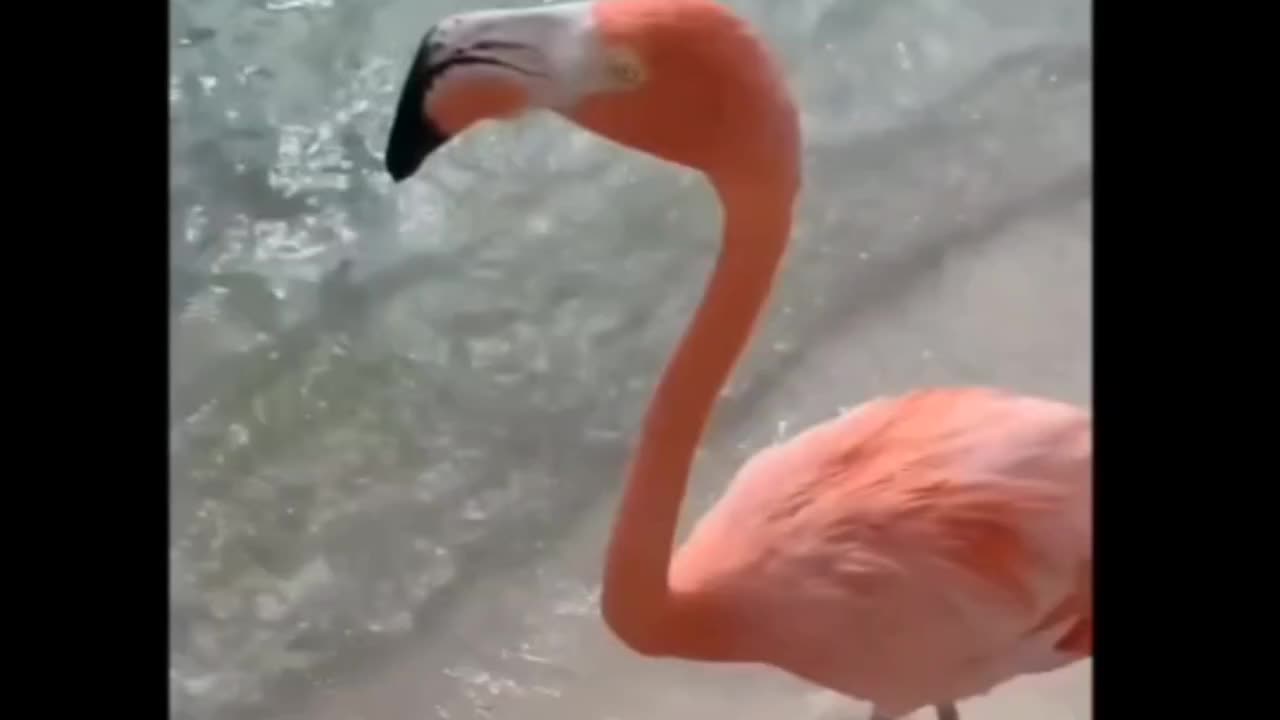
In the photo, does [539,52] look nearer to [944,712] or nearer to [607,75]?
[607,75]

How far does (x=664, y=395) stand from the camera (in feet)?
2.81

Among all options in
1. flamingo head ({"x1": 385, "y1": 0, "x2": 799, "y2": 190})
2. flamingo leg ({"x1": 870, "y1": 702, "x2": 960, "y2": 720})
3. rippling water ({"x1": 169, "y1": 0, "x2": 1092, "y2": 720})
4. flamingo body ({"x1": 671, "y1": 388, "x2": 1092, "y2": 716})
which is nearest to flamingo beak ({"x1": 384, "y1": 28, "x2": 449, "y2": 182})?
flamingo head ({"x1": 385, "y1": 0, "x2": 799, "y2": 190})

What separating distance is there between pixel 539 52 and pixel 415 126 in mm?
74

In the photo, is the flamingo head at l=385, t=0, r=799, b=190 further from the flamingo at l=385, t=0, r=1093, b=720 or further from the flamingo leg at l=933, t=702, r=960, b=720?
the flamingo leg at l=933, t=702, r=960, b=720

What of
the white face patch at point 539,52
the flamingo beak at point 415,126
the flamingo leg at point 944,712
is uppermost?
the white face patch at point 539,52

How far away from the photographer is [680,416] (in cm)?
85

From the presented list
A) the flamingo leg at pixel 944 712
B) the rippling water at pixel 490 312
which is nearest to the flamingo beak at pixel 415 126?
the rippling water at pixel 490 312

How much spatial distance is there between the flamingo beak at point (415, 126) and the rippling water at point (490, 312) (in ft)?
0.43

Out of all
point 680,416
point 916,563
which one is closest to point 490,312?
point 680,416

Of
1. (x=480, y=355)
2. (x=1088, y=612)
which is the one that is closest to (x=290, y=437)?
(x=480, y=355)

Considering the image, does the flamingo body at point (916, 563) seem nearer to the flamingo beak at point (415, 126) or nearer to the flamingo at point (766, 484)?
the flamingo at point (766, 484)

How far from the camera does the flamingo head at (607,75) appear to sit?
0.80 m
